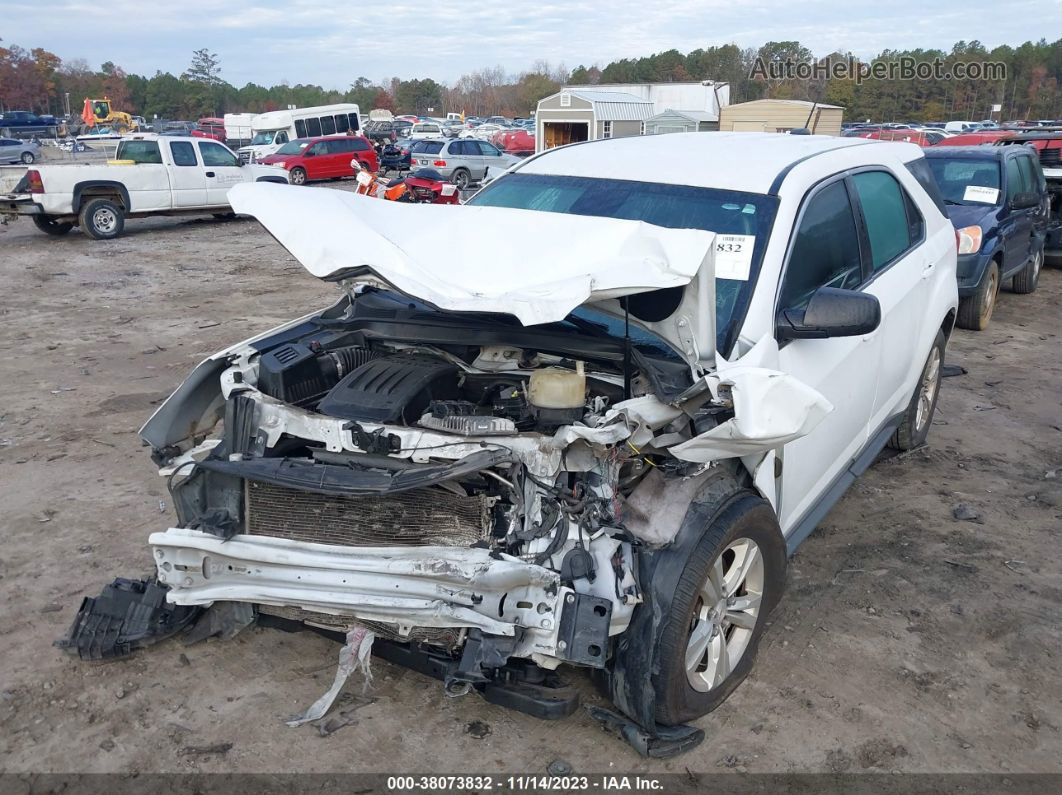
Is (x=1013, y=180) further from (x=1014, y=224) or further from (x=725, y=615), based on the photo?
(x=725, y=615)

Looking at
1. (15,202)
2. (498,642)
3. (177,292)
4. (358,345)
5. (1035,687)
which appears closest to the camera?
(498,642)

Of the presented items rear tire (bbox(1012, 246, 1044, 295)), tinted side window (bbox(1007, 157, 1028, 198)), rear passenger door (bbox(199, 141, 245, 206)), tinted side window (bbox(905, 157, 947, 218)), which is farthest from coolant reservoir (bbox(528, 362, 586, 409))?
rear passenger door (bbox(199, 141, 245, 206))

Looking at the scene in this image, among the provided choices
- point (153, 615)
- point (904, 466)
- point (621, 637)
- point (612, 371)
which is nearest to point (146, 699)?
point (153, 615)

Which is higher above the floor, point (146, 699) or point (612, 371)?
point (612, 371)

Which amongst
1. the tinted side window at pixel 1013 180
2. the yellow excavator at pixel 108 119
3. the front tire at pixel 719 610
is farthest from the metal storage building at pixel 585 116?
the front tire at pixel 719 610

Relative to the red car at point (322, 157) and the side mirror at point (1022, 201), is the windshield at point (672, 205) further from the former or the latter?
the red car at point (322, 157)

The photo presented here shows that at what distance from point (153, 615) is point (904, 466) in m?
4.32

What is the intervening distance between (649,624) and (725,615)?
50cm

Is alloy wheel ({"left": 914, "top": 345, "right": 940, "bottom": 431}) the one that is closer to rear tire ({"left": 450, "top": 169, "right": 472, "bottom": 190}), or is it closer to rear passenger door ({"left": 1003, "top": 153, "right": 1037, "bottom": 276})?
rear passenger door ({"left": 1003, "top": 153, "right": 1037, "bottom": 276})

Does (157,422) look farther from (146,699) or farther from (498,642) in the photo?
(498,642)

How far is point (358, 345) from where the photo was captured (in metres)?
3.64

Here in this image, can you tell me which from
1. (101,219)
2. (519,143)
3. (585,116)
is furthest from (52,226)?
(519,143)

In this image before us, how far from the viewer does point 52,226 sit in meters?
15.1

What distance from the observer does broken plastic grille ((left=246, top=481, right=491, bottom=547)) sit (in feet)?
9.09
